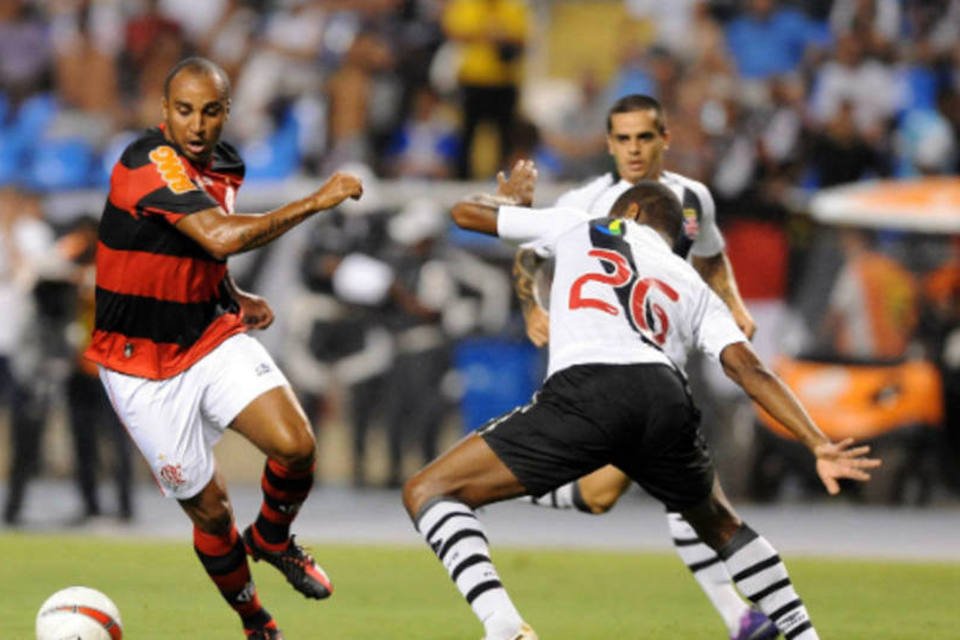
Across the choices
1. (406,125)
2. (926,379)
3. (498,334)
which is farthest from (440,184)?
(926,379)

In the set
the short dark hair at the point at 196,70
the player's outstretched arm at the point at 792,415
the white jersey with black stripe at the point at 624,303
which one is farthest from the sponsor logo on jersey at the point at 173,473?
the player's outstretched arm at the point at 792,415

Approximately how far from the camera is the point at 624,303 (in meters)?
7.49

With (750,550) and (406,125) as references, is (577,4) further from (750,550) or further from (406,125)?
(750,550)

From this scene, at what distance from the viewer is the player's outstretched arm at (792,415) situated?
691 centimetres

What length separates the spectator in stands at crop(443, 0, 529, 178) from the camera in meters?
18.8

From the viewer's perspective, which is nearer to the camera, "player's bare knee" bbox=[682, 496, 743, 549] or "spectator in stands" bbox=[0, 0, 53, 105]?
"player's bare knee" bbox=[682, 496, 743, 549]

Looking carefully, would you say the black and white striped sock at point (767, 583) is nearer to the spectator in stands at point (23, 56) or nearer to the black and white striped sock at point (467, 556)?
the black and white striped sock at point (467, 556)

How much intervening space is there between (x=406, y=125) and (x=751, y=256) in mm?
4376

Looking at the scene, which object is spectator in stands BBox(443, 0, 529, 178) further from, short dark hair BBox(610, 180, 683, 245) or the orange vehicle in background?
short dark hair BBox(610, 180, 683, 245)

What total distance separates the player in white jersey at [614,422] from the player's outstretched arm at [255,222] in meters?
0.95

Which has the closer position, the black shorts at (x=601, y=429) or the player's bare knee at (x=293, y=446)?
the black shorts at (x=601, y=429)

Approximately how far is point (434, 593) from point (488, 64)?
9.17 m

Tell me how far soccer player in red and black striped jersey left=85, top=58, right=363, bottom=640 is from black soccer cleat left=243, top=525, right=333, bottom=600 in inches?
9.9

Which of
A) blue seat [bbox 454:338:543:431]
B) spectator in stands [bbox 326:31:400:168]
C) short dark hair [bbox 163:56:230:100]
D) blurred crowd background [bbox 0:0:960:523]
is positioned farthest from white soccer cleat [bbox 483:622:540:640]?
spectator in stands [bbox 326:31:400:168]
